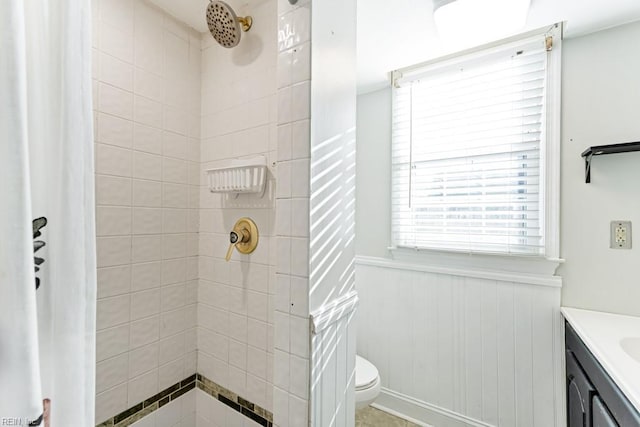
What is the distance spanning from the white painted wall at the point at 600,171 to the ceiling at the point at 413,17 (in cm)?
11

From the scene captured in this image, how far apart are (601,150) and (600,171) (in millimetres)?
121

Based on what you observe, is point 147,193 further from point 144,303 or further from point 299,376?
point 299,376

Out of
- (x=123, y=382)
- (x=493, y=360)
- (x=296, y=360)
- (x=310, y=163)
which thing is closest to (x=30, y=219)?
(x=310, y=163)

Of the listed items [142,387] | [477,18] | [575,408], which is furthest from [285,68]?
[575,408]

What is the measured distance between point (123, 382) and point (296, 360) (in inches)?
32.5

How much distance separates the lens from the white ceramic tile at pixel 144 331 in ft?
4.12

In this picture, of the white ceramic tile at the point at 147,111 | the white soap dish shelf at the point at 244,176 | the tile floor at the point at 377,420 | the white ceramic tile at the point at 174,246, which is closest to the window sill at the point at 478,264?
the tile floor at the point at 377,420

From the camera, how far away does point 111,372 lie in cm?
118

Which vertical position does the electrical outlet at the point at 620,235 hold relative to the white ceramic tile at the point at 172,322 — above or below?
above

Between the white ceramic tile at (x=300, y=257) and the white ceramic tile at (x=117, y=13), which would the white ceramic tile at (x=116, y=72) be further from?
the white ceramic tile at (x=300, y=257)

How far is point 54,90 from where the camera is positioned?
0.52 metres

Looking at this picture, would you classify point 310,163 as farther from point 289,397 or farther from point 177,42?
point 177,42

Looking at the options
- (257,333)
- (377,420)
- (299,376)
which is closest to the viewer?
(299,376)

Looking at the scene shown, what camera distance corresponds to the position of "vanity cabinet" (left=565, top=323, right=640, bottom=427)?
0.91 metres
